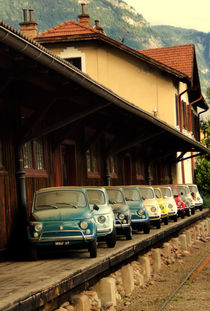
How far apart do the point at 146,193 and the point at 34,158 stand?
6.44 metres

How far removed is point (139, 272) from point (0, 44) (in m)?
8.16

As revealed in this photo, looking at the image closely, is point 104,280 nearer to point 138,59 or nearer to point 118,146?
point 118,146

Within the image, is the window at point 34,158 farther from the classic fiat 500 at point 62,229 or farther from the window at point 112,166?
the window at point 112,166

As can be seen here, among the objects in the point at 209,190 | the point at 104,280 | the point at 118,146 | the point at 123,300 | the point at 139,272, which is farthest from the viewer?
the point at 209,190

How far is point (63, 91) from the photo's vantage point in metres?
14.9

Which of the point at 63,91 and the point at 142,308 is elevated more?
the point at 63,91

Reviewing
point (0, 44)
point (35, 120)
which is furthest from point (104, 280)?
point (0, 44)

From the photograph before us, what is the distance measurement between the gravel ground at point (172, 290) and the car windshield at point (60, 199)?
210cm

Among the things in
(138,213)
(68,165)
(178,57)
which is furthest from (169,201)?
(178,57)

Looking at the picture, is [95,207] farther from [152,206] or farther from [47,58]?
[152,206]

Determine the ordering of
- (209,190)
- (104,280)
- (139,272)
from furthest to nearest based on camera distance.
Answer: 1. (209,190)
2. (139,272)
3. (104,280)

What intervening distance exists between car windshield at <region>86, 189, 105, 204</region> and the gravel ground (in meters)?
2.06

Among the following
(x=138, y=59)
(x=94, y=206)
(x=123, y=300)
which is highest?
(x=138, y=59)

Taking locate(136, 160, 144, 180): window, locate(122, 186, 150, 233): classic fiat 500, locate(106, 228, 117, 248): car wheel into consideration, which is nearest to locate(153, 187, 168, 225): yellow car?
locate(122, 186, 150, 233): classic fiat 500
